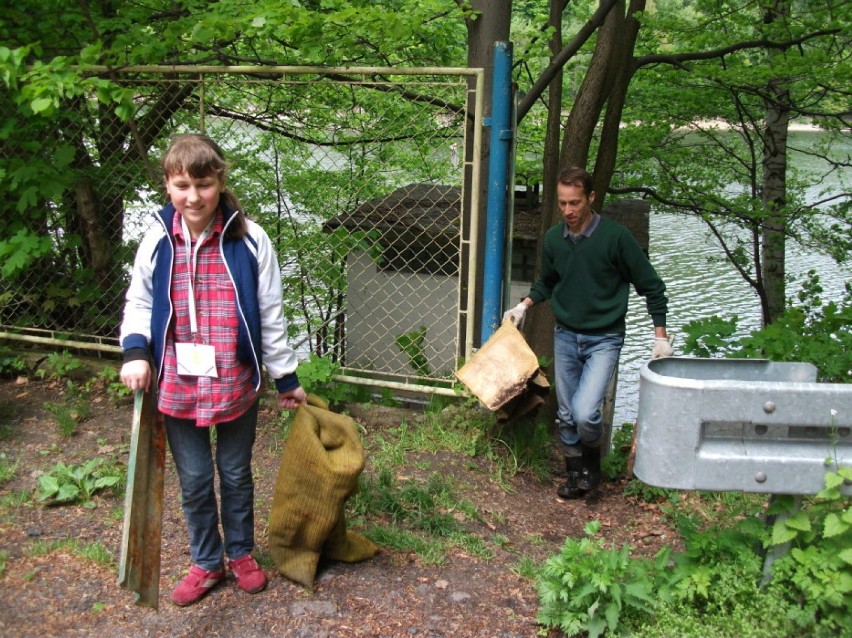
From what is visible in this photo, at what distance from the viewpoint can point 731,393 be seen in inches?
103

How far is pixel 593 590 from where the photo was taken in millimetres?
2869

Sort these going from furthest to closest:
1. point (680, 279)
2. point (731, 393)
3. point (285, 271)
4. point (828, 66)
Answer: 1. point (680, 279)
2. point (828, 66)
3. point (285, 271)
4. point (731, 393)

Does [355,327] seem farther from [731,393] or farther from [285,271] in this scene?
[731,393]

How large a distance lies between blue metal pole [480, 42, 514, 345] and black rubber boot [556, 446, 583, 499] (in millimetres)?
841

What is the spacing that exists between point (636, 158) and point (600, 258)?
8665 millimetres

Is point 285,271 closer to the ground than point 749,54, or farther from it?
closer to the ground

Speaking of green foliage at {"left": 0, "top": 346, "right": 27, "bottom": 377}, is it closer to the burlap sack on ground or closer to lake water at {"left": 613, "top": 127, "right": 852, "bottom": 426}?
the burlap sack on ground

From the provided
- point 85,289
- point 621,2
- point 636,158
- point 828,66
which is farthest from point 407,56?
point 636,158

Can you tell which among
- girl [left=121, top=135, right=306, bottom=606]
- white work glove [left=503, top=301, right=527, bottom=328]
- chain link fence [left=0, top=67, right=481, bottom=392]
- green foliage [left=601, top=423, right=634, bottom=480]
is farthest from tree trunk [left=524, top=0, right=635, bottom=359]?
girl [left=121, top=135, right=306, bottom=606]

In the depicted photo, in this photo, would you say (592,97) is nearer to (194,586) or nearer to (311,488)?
(311,488)

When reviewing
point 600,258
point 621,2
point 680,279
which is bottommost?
point 680,279

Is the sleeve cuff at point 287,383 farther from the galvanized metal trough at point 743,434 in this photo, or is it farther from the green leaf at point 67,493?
the green leaf at point 67,493

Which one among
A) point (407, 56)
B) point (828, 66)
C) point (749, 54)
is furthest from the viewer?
point (749, 54)

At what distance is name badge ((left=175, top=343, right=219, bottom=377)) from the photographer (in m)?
→ 3.01
